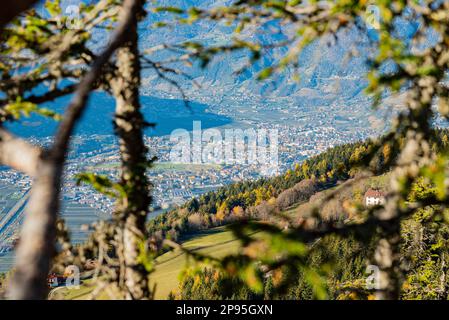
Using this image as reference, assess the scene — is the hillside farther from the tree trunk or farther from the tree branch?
the tree branch

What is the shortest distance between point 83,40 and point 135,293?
108 inches

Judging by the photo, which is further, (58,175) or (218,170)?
(218,170)

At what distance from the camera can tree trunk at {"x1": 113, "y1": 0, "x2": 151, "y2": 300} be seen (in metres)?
4.26

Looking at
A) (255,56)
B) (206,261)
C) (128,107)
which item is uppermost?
(255,56)

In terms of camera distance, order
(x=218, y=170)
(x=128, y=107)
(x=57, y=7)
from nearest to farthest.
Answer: (x=128, y=107)
(x=57, y=7)
(x=218, y=170)

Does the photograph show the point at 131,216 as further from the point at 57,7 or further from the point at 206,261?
the point at 57,7

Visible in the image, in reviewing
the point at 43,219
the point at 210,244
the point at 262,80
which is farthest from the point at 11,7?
the point at 210,244

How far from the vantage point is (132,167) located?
14.3ft

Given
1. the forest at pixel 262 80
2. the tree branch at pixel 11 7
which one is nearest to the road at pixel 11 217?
the forest at pixel 262 80

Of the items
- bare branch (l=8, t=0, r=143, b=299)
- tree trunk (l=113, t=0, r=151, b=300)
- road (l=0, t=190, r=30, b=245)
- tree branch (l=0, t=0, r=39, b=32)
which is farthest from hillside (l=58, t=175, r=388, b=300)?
Answer: road (l=0, t=190, r=30, b=245)

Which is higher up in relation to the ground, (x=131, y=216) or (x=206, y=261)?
(x=131, y=216)

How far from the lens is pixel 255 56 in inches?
174

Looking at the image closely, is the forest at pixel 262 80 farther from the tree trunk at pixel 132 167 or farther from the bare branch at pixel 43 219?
the bare branch at pixel 43 219
